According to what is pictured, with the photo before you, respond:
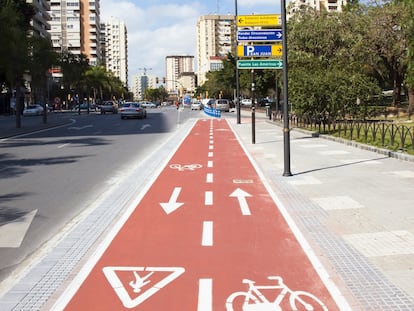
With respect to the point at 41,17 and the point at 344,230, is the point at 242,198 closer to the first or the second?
the point at 344,230

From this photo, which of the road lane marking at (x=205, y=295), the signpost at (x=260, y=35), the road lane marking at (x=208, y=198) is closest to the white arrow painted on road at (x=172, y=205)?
the road lane marking at (x=208, y=198)

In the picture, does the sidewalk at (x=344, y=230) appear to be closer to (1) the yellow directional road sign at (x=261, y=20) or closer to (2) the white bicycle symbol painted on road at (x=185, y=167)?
(2) the white bicycle symbol painted on road at (x=185, y=167)

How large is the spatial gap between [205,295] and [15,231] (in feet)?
12.0

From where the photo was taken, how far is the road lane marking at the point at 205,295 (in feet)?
14.6

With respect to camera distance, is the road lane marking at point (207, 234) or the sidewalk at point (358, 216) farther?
the road lane marking at point (207, 234)

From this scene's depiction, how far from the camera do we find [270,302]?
4555mm

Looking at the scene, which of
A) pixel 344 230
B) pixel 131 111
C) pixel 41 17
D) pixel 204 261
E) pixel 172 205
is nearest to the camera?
pixel 204 261

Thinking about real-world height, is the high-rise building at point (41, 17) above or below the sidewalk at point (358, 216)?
above

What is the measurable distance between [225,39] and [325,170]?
17692 cm

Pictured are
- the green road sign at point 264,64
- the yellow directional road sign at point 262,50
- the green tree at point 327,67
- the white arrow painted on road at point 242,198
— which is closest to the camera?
the white arrow painted on road at point 242,198

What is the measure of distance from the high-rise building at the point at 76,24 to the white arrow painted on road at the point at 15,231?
153352 millimetres

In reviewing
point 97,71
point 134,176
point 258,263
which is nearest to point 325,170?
point 134,176

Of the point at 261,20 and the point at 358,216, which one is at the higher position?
the point at 261,20

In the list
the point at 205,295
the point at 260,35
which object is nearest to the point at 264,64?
the point at 260,35
